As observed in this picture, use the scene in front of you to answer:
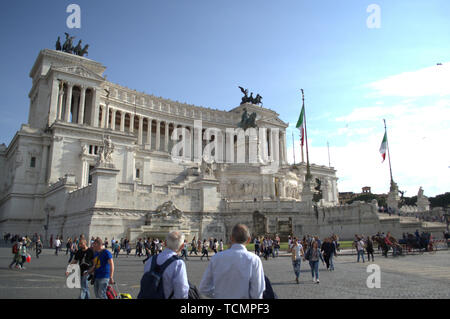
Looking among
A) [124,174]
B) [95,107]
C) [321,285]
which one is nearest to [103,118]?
[95,107]

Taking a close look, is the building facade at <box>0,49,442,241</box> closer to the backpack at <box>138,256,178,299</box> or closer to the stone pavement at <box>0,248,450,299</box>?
the stone pavement at <box>0,248,450,299</box>

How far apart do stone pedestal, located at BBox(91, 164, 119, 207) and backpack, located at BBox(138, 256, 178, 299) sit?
90.3 feet

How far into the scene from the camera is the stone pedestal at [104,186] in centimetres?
3039

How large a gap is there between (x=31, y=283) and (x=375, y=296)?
11.1 m

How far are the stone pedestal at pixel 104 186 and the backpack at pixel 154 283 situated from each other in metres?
27.5

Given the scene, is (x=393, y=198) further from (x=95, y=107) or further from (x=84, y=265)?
(x=95, y=107)

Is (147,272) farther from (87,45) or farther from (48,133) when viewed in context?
(87,45)

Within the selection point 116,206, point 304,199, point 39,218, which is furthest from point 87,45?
point 304,199

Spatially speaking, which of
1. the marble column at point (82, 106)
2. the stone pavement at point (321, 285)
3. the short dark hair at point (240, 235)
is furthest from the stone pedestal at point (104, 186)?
the marble column at point (82, 106)

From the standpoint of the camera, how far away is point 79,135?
162ft

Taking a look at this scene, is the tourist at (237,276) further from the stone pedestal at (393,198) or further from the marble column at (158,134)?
the marble column at (158,134)

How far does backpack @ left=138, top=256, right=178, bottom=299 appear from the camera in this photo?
14.5 ft

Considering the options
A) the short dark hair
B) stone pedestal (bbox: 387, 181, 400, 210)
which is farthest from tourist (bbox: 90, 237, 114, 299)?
stone pedestal (bbox: 387, 181, 400, 210)

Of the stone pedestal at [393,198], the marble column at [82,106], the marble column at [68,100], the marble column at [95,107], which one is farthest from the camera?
the marble column at [95,107]
